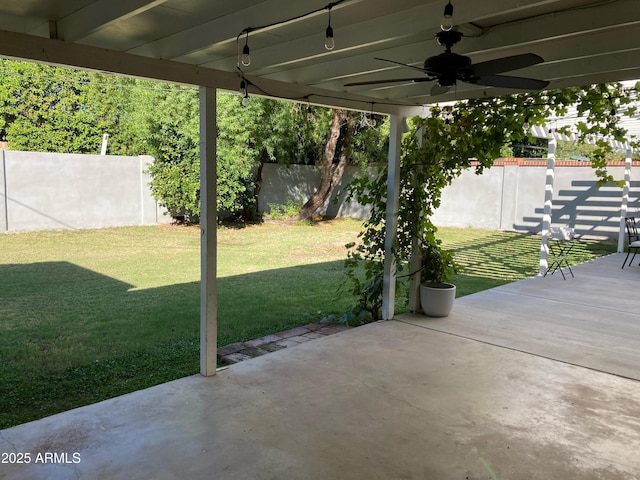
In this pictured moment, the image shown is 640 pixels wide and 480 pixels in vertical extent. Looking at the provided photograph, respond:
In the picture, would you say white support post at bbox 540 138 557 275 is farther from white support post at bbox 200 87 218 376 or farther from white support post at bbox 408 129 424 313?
white support post at bbox 200 87 218 376

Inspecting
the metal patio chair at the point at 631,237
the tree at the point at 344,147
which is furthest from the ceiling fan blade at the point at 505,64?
the tree at the point at 344,147

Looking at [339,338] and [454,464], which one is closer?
[454,464]

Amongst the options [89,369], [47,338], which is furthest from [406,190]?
[47,338]

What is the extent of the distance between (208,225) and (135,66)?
109 cm

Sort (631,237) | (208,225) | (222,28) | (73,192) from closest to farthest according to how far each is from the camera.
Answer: (222,28)
(208,225)
(631,237)
(73,192)

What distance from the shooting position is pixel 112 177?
37.0ft

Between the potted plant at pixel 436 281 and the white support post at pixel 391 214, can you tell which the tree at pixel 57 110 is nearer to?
the white support post at pixel 391 214

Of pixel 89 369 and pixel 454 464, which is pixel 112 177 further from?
pixel 454 464

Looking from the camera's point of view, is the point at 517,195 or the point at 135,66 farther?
the point at 517,195

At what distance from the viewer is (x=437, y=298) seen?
4.91 m

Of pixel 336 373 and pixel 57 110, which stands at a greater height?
pixel 57 110

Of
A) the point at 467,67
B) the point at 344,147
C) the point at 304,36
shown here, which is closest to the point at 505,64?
the point at 467,67

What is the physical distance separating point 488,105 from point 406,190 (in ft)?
3.56

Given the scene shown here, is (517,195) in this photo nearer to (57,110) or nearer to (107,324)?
(107,324)
